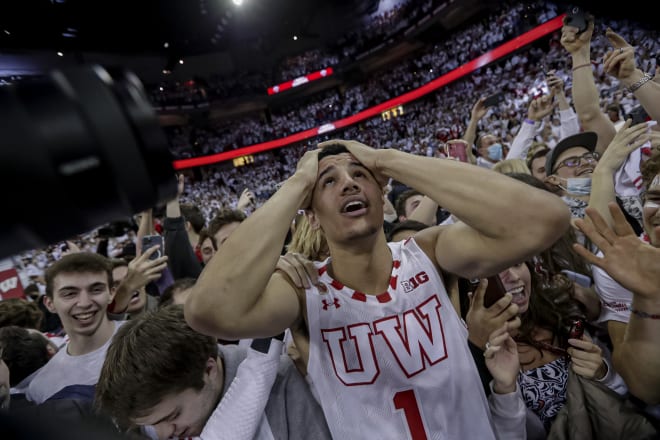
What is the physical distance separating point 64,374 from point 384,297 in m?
1.80

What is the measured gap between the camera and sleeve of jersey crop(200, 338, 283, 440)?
1299 millimetres

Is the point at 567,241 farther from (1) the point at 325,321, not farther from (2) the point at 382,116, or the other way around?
(2) the point at 382,116

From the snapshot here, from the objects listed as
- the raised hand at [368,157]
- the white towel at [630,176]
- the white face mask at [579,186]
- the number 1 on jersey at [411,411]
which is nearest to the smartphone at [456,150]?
the white face mask at [579,186]

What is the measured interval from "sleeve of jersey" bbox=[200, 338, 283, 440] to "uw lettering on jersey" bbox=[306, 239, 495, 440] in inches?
6.5

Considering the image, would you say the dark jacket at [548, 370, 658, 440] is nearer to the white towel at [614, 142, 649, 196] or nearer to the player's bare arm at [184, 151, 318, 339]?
the player's bare arm at [184, 151, 318, 339]

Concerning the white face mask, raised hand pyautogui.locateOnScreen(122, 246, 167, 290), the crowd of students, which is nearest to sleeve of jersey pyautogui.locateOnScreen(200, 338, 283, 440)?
the crowd of students

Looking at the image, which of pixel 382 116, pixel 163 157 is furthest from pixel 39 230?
pixel 382 116

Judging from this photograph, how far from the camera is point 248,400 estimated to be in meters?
1.32

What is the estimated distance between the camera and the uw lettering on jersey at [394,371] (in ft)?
4.60

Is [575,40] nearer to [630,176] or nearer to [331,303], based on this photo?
[630,176]

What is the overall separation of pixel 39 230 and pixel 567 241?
97.7 inches

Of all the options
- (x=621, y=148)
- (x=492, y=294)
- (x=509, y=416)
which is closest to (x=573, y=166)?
(x=621, y=148)

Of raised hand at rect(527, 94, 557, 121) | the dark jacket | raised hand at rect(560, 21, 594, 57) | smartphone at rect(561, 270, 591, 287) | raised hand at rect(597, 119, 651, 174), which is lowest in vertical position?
the dark jacket

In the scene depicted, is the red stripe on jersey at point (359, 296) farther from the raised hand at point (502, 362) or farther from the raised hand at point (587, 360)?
the raised hand at point (587, 360)
